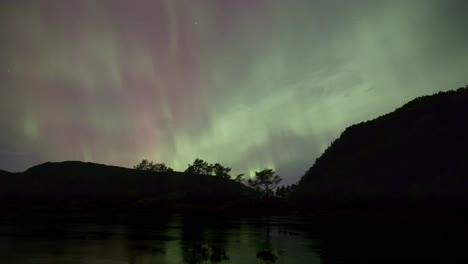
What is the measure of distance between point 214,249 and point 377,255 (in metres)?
14.4

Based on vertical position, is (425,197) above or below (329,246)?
above

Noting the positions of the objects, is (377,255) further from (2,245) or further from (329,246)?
(2,245)

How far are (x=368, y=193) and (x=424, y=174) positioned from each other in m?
25.8

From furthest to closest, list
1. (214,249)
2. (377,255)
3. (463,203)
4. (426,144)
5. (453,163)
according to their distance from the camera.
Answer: (426,144) → (453,163) → (463,203) → (214,249) → (377,255)

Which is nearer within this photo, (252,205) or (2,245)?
(2,245)

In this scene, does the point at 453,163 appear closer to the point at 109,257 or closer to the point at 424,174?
the point at 424,174

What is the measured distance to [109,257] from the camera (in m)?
30.9

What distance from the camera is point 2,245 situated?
37.9m

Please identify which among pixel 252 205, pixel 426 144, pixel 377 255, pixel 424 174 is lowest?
pixel 377 255

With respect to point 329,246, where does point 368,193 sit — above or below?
above

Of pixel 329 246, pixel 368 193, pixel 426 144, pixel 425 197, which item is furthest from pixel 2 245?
pixel 426 144

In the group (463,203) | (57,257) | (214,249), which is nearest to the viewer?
(57,257)

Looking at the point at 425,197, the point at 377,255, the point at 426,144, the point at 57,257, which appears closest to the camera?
the point at 57,257

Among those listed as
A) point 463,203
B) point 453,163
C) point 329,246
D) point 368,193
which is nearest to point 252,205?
point 368,193
